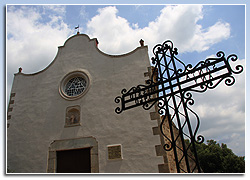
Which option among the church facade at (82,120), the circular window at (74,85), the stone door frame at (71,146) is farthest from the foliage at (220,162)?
the circular window at (74,85)

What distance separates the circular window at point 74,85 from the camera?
781cm

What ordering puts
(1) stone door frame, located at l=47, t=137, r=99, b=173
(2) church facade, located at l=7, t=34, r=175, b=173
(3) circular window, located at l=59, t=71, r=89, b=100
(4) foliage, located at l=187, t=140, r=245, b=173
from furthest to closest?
1. (4) foliage, located at l=187, t=140, r=245, b=173
2. (3) circular window, located at l=59, t=71, r=89, b=100
3. (1) stone door frame, located at l=47, t=137, r=99, b=173
4. (2) church facade, located at l=7, t=34, r=175, b=173

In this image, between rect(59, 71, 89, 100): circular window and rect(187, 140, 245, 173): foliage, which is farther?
rect(187, 140, 245, 173): foliage

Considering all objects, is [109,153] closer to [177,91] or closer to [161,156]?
[161,156]

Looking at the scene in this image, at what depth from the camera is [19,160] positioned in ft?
23.1

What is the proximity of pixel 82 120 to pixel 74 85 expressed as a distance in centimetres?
185

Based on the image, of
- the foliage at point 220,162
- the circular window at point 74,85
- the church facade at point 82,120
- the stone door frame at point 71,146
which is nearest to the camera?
the church facade at point 82,120

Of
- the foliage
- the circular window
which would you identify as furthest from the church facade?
the foliage

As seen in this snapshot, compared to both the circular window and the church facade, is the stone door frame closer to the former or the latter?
the church facade

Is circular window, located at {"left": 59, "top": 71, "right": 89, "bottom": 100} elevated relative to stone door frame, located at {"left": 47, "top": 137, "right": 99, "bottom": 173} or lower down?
elevated

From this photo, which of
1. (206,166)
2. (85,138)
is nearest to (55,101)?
(85,138)

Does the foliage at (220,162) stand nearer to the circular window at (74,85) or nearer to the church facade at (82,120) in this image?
the church facade at (82,120)

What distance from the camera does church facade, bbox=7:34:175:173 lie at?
6.12 m

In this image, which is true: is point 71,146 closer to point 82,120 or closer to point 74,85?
point 82,120
